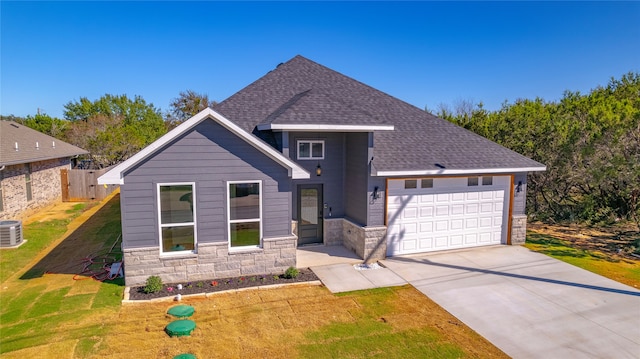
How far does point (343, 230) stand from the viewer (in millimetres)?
12609

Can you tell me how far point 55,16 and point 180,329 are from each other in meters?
17.3

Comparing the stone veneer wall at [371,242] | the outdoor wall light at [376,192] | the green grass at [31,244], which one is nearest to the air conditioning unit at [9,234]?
the green grass at [31,244]

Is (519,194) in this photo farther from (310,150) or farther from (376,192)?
(310,150)

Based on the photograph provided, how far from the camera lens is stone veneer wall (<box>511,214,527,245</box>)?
12.9 meters

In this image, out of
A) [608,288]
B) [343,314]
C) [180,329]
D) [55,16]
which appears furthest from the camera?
[55,16]

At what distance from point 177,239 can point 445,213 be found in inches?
322

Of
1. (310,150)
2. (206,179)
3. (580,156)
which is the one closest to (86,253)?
(206,179)

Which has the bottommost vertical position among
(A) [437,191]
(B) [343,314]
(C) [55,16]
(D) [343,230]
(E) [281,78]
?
(B) [343,314]

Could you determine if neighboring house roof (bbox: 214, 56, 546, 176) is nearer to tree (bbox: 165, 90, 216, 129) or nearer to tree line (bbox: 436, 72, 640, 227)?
tree line (bbox: 436, 72, 640, 227)

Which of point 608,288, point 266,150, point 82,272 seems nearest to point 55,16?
point 82,272

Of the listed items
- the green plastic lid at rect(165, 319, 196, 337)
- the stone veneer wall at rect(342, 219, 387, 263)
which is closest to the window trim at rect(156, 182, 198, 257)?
the green plastic lid at rect(165, 319, 196, 337)

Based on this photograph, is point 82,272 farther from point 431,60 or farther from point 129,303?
point 431,60

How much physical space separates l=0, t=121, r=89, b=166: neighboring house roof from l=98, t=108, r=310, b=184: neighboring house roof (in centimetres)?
930

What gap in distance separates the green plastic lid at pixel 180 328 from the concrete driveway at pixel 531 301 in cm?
533
